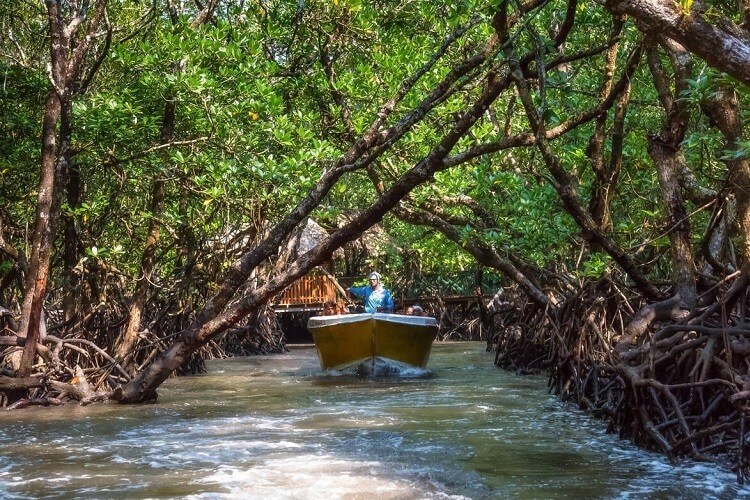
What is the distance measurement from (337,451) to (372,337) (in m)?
7.02

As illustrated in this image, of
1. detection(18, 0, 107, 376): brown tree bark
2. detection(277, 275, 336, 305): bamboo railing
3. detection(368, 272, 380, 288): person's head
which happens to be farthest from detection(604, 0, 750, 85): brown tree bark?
detection(277, 275, 336, 305): bamboo railing

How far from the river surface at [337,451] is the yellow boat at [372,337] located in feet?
8.13

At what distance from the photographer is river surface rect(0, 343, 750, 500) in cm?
566

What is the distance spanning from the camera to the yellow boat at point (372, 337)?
1393cm

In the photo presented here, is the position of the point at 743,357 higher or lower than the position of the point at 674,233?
lower

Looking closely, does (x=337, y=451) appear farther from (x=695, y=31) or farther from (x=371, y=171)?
(x=371, y=171)

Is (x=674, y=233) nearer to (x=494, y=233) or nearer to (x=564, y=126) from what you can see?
(x=564, y=126)

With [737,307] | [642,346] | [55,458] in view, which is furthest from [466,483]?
[55,458]

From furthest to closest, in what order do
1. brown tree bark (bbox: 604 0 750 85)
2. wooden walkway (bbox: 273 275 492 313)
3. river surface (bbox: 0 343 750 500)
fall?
wooden walkway (bbox: 273 275 492 313) < river surface (bbox: 0 343 750 500) < brown tree bark (bbox: 604 0 750 85)

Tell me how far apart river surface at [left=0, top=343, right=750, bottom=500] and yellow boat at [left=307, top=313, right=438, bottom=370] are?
2478 mm

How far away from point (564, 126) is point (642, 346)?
2922 mm

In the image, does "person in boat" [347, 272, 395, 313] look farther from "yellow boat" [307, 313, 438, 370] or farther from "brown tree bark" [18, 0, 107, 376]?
"brown tree bark" [18, 0, 107, 376]

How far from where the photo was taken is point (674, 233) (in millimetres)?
7371

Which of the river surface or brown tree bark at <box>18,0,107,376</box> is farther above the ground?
brown tree bark at <box>18,0,107,376</box>
